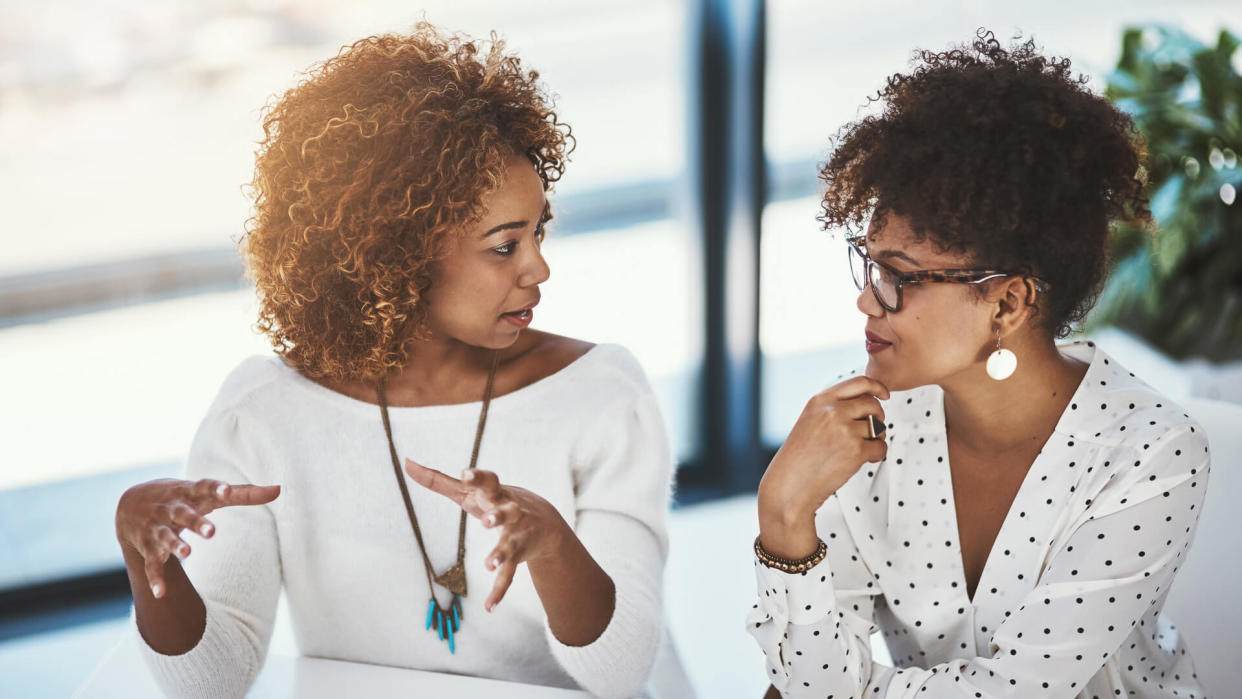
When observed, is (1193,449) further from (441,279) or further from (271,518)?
(271,518)

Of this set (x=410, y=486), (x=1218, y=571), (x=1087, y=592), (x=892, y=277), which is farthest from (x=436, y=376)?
(x=1218, y=571)

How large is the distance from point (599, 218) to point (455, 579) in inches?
74.7

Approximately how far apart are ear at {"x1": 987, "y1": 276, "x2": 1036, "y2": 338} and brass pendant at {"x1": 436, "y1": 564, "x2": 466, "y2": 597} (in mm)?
893

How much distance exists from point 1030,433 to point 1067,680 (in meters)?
0.35

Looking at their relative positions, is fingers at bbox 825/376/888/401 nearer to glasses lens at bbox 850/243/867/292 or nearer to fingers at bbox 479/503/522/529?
glasses lens at bbox 850/243/867/292

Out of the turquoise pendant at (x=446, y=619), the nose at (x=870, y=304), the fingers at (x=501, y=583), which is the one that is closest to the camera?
the fingers at (x=501, y=583)

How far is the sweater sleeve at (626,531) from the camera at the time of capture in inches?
65.5

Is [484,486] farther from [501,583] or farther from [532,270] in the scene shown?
[532,270]

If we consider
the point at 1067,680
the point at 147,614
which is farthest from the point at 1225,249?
the point at 147,614

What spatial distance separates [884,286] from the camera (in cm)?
158

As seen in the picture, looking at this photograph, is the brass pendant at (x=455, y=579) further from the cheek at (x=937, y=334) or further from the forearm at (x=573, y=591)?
the cheek at (x=937, y=334)

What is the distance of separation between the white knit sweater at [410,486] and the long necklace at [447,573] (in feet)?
0.04

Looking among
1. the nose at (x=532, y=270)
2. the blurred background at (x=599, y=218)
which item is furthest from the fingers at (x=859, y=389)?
the blurred background at (x=599, y=218)

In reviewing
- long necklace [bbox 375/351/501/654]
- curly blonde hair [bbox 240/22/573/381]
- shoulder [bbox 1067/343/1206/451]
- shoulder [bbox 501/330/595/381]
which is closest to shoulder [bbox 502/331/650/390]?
shoulder [bbox 501/330/595/381]
